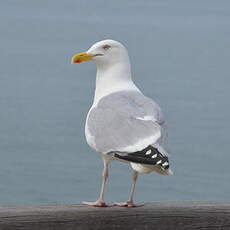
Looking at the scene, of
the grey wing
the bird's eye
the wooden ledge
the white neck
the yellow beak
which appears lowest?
the wooden ledge

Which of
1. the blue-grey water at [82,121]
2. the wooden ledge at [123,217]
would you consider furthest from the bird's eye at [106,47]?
the blue-grey water at [82,121]

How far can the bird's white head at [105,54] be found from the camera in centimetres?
320

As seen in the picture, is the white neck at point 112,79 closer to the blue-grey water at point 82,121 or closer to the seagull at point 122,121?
the seagull at point 122,121

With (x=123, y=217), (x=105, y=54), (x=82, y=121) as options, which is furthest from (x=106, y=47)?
(x=82, y=121)

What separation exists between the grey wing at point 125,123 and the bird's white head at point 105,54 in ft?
0.73

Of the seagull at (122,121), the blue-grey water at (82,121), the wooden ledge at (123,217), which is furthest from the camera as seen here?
the blue-grey water at (82,121)

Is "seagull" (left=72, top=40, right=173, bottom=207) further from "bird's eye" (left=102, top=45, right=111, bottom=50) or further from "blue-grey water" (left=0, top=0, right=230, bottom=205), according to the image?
"blue-grey water" (left=0, top=0, right=230, bottom=205)

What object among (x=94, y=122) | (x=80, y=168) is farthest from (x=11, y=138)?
(x=94, y=122)

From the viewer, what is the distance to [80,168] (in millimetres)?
10195

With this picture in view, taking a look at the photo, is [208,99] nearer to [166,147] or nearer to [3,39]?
[166,147]

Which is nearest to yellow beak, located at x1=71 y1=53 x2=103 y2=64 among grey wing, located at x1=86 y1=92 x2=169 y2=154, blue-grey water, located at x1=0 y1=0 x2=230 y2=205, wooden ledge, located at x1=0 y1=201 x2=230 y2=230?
grey wing, located at x1=86 y1=92 x2=169 y2=154

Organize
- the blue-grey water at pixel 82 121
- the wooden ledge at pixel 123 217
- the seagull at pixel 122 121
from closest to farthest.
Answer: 1. the wooden ledge at pixel 123 217
2. the seagull at pixel 122 121
3. the blue-grey water at pixel 82 121

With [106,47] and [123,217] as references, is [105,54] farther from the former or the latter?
[123,217]

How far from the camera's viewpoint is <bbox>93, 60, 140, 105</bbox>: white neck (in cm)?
312
